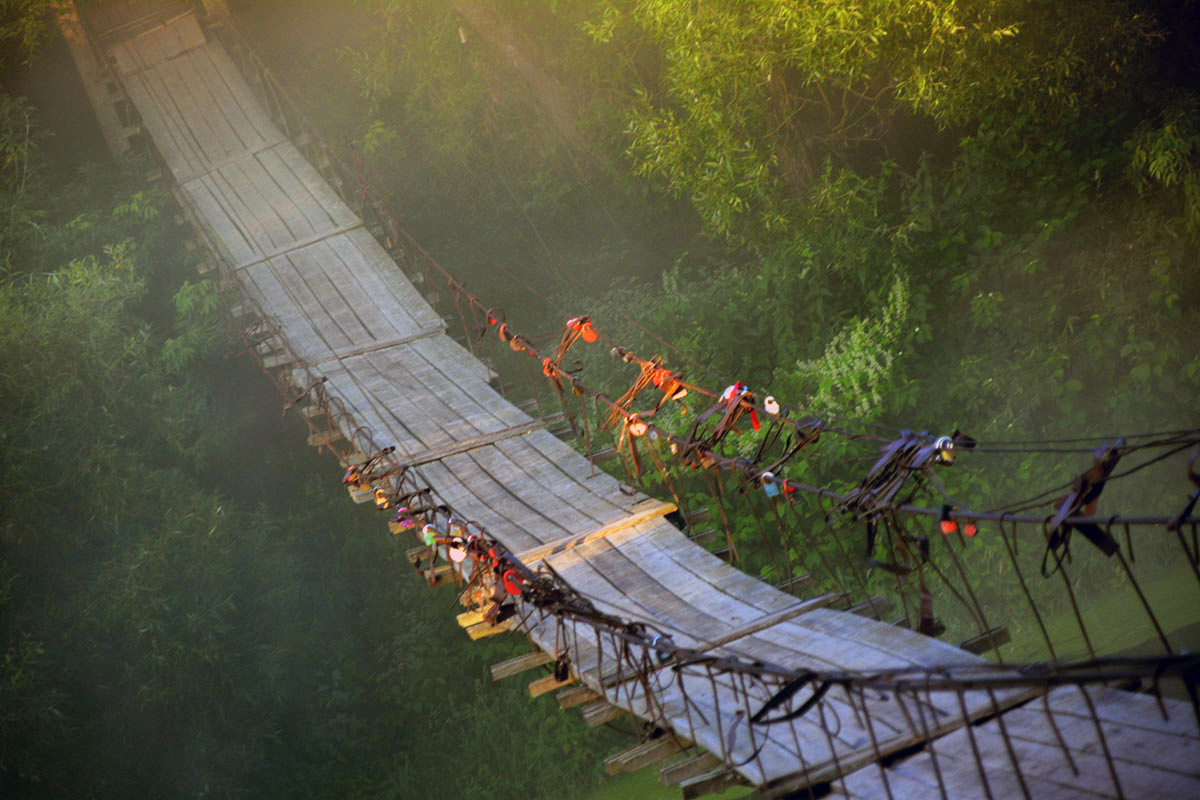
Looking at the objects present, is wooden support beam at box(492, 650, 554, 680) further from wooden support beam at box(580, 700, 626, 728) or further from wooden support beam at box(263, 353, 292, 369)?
wooden support beam at box(263, 353, 292, 369)

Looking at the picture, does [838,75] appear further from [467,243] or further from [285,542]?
[285,542]

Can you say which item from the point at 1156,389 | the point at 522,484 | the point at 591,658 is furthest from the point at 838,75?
the point at 591,658

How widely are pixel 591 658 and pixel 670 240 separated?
5.48 metres

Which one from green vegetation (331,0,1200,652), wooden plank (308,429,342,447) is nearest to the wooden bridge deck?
wooden plank (308,429,342,447)

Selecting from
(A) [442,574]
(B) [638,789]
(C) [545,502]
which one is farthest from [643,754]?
(B) [638,789]

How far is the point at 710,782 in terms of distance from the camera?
308 centimetres

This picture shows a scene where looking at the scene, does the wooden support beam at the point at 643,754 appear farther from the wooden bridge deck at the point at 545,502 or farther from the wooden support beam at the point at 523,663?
the wooden support beam at the point at 523,663

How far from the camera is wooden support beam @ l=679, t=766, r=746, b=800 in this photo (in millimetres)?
3055

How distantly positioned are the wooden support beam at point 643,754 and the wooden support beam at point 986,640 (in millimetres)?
962

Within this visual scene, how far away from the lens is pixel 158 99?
381 inches

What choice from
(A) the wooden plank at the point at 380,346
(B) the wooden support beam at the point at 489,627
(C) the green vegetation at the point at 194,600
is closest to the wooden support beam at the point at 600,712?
(B) the wooden support beam at the point at 489,627

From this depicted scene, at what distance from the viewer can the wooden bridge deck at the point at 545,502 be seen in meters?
2.65

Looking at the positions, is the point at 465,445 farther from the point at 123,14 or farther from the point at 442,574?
the point at 123,14

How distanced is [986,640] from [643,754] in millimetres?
1147
